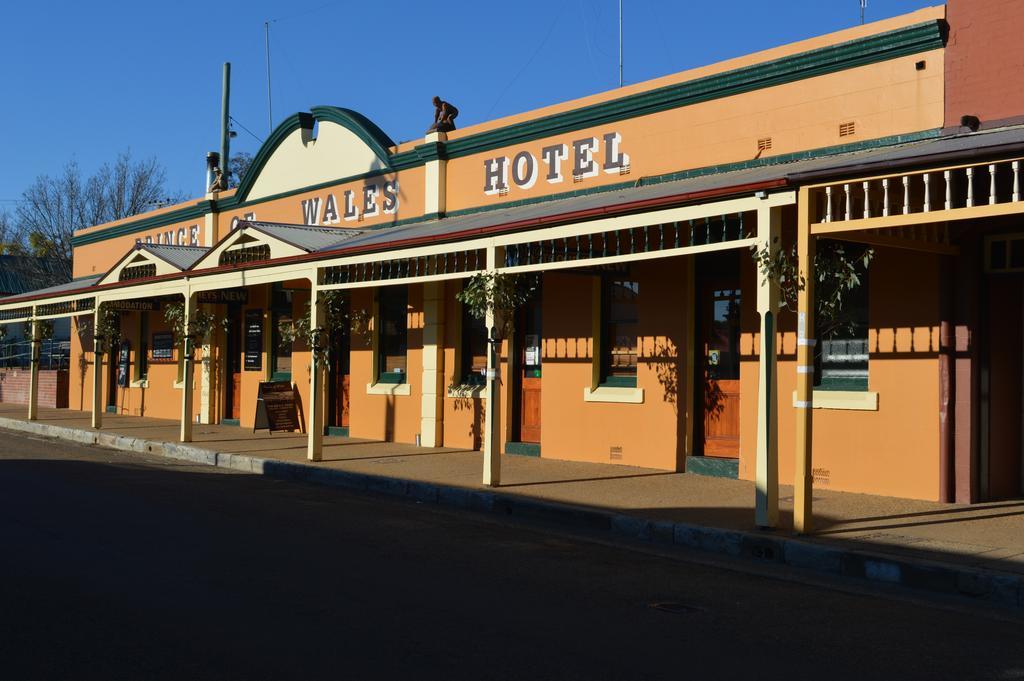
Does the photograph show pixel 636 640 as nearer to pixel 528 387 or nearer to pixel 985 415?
pixel 985 415

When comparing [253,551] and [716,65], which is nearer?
[253,551]

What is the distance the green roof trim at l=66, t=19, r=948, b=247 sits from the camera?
11750mm

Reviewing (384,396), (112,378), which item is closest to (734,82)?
(384,396)

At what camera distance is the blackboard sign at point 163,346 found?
2533cm

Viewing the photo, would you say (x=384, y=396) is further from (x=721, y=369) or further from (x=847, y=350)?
(x=847, y=350)

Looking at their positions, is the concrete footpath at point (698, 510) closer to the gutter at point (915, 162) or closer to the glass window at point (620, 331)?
the glass window at point (620, 331)

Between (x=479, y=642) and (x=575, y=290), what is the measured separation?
376 inches

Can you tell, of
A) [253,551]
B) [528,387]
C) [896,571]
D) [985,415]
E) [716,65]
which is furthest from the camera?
[528,387]

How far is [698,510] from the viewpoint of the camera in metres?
10.6

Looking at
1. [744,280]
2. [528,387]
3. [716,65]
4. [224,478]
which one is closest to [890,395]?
[744,280]

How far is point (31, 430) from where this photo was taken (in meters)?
22.9

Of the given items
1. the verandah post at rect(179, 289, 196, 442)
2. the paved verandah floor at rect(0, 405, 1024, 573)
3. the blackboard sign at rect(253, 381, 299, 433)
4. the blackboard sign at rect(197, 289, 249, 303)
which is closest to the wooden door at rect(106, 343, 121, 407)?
the blackboard sign at rect(197, 289, 249, 303)

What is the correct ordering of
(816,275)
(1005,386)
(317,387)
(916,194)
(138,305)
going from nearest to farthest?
(816,275) < (916,194) < (1005,386) < (317,387) < (138,305)

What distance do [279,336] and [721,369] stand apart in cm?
1095
